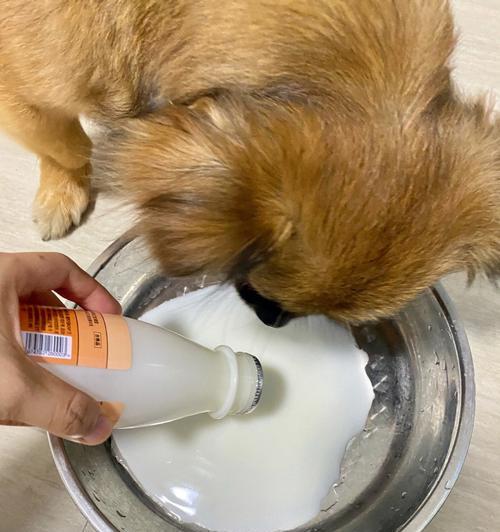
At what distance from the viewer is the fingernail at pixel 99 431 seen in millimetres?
710

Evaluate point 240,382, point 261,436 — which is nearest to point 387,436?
point 261,436

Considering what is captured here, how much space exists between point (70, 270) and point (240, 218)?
0.26 m

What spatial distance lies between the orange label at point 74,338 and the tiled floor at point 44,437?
13.2 inches

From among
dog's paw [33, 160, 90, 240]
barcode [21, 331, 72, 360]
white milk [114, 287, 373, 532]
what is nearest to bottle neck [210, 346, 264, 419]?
white milk [114, 287, 373, 532]

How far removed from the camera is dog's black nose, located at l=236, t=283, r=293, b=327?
77cm

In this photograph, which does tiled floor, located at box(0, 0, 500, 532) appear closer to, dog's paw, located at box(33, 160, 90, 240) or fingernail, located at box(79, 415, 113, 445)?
dog's paw, located at box(33, 160, 90, 240)

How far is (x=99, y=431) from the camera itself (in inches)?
28.3

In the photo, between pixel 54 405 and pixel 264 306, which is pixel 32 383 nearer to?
pixel 54 405

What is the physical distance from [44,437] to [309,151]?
0.74 metres

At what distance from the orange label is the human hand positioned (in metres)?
0.01

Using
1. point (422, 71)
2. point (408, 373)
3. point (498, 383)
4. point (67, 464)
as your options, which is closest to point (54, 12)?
point (422, 71)

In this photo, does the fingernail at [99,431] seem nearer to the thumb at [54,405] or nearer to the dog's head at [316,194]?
the thumb at [54,405]

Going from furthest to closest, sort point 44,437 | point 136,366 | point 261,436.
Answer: point 44,437
point 261,436
point 136,366

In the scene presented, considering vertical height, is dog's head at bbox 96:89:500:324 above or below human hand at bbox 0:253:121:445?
above
